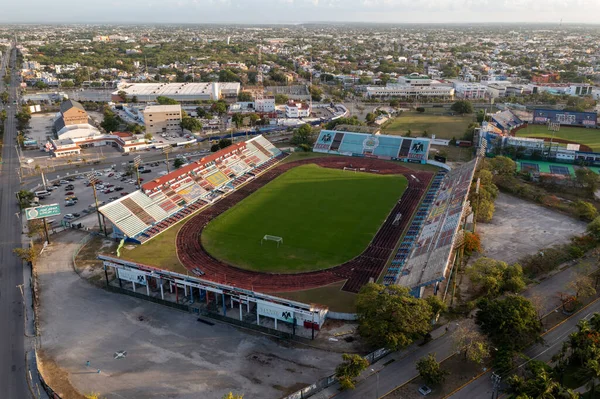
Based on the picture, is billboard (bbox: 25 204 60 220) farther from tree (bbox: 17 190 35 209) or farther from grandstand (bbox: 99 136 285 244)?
tree (bbox: 17 190 35 209)

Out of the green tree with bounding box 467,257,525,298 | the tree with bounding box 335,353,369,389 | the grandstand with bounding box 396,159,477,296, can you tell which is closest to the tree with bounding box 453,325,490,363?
the grandstand with bounding box 396,159,477,296

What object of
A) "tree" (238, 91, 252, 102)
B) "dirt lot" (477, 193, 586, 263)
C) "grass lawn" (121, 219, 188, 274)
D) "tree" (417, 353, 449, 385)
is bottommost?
"grass lawn" (121, 219, 188, 274)

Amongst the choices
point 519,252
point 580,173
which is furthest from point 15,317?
point 580,173

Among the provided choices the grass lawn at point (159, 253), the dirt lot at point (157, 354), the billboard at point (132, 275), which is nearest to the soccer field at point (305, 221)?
the grass lawn at point (159, 253)

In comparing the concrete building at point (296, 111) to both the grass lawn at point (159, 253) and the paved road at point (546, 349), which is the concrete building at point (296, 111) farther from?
the paved road at point (546, 349)

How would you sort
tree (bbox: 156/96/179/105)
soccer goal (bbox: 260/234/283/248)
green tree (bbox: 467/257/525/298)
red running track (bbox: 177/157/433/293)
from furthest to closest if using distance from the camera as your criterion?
tree (bbox: 156/96/179/105) → soccer goal (bbox: 260/234/283/248) → red running track (bbox: 177/157/433/293) → green tree (bbox: 467/257/525/298)

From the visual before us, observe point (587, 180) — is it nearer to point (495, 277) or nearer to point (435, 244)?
point (435, 244)
